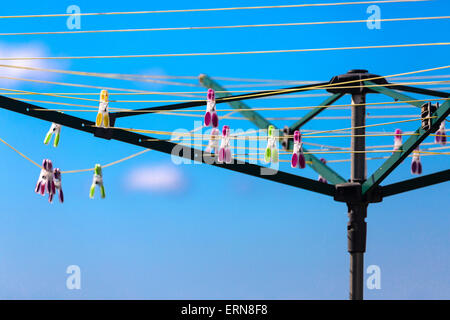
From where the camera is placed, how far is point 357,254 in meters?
13.0

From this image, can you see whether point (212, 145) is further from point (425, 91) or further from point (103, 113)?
point (425, 91)

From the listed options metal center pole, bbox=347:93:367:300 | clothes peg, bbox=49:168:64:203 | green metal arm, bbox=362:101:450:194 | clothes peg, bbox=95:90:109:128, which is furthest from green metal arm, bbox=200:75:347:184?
clothes peg, bbox=49:168:64:203

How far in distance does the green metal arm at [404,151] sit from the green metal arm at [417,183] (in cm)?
31

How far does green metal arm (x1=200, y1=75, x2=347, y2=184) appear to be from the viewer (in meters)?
13.5

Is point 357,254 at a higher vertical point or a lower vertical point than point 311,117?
lower

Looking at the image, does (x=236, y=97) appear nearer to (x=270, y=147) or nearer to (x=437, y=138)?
(x=270, y=147)

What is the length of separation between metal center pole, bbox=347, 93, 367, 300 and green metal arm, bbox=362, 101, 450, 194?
0.25 metres

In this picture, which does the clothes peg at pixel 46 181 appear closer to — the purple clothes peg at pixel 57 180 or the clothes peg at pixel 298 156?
the purple clothes peg at pixel 57 180

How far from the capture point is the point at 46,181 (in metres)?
12.7
